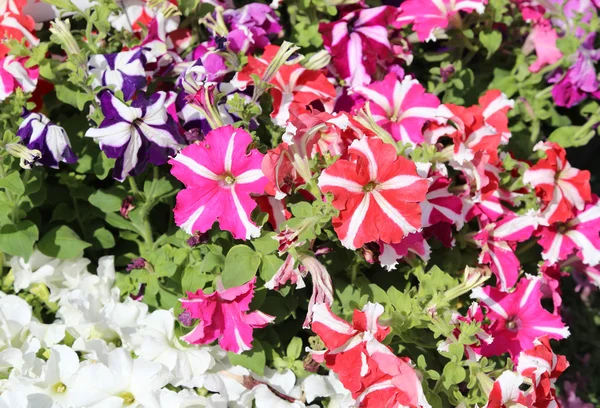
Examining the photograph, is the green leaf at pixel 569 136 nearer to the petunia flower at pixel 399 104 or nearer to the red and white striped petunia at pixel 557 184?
the red and white striped petunia at pixel 557 184

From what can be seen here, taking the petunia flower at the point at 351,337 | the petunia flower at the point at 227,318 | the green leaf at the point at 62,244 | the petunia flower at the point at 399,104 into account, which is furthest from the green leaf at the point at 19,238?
the petunia flower at the point at 399,104

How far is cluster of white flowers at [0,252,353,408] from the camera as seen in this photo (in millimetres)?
1051

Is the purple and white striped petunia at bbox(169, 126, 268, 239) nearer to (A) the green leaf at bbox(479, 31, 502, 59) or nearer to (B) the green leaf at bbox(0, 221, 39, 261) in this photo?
(B) the green leaf at bbox(0, 221, 39, 261)

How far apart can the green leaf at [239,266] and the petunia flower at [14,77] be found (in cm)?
50

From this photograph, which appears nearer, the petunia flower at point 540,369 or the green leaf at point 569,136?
the petunia flower at point 540,369

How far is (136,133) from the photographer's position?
1090mm

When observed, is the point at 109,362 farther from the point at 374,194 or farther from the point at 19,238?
the point at 374,194

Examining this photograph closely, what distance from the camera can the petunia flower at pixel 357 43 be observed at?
1317 mm

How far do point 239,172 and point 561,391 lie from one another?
1.18 metres

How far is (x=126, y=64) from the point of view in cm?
115

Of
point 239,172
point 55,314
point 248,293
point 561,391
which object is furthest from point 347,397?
point 561,391

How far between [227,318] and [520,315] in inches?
20.5

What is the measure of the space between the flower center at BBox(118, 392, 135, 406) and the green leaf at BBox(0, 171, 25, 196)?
378mm

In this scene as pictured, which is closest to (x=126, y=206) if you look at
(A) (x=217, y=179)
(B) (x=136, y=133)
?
(B) (x=136, y=133)
